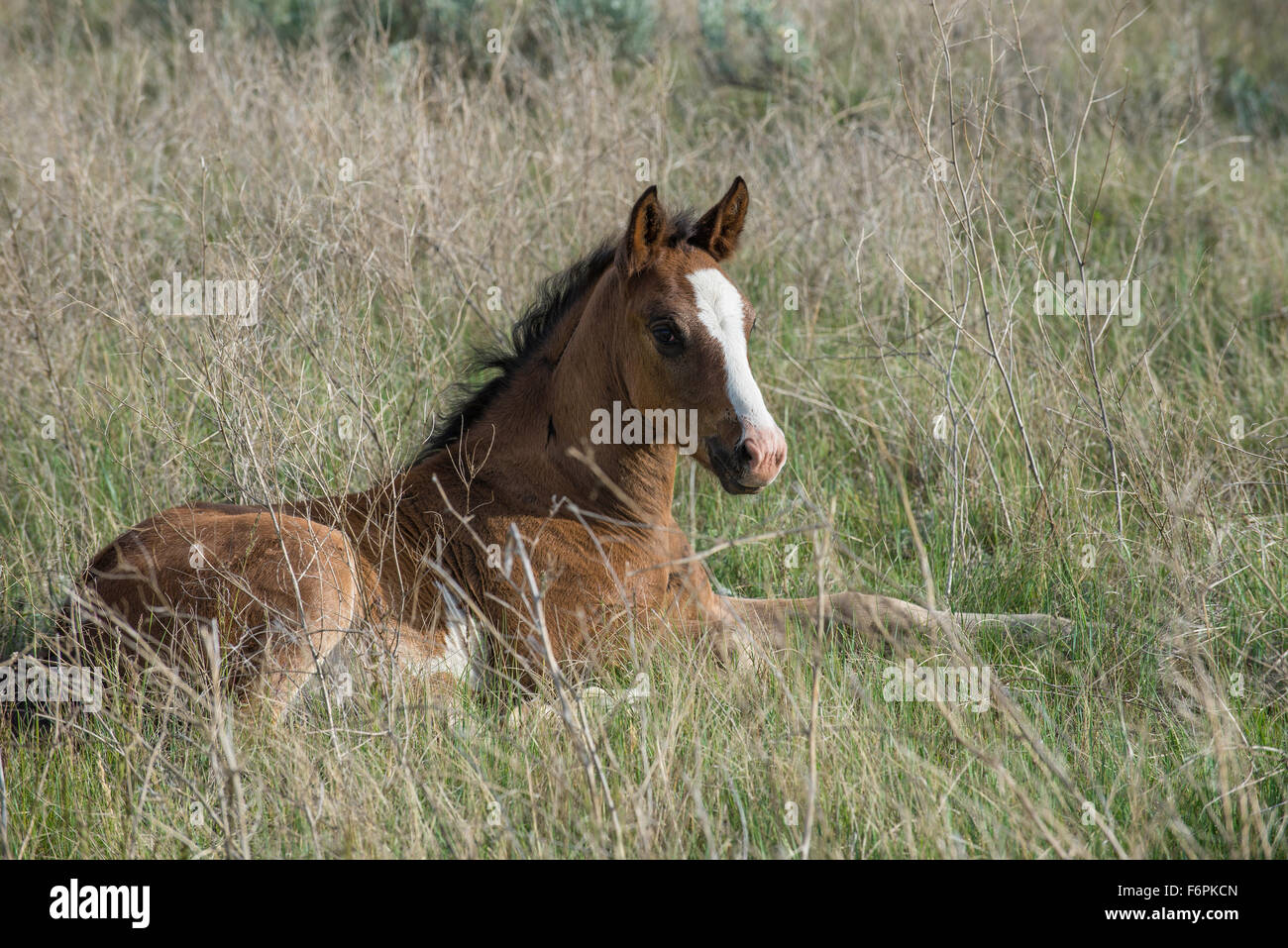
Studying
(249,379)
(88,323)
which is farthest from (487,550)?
(88,323)

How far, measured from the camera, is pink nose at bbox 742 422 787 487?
3.73 m

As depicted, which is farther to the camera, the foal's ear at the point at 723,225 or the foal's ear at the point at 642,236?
the foal's ear at the point at 723,225

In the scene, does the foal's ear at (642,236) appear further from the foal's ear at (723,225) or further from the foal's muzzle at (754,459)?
the foal's muzzle at (754,459)

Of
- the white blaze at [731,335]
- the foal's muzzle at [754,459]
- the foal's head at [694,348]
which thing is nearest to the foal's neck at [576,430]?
the foal's head at [694,348]

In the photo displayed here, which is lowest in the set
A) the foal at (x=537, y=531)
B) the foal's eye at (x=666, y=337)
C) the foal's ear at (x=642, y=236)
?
the foal at (x=537, y=531)

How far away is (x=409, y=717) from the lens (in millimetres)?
3432

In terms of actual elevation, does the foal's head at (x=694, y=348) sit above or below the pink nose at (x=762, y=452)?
above

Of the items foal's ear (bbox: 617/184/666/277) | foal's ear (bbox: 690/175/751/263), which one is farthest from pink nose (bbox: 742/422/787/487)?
foal's ear (bbox: 690/175/751/263)

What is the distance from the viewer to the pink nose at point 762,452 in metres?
3.73

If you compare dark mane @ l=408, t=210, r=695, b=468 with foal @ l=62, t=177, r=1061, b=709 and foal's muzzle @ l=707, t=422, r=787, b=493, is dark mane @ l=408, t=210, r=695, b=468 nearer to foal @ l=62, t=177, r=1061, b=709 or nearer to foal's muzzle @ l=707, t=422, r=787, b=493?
foal @ l=62, t=177, r=1061, b=709

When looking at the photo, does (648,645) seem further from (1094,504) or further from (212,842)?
(1094,504)

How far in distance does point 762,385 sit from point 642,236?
195 centimetres

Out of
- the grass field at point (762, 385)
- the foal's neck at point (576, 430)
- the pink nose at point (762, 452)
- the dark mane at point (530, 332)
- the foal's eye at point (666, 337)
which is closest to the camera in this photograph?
the grass field at point (762, 385)

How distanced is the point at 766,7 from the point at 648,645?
710cm
